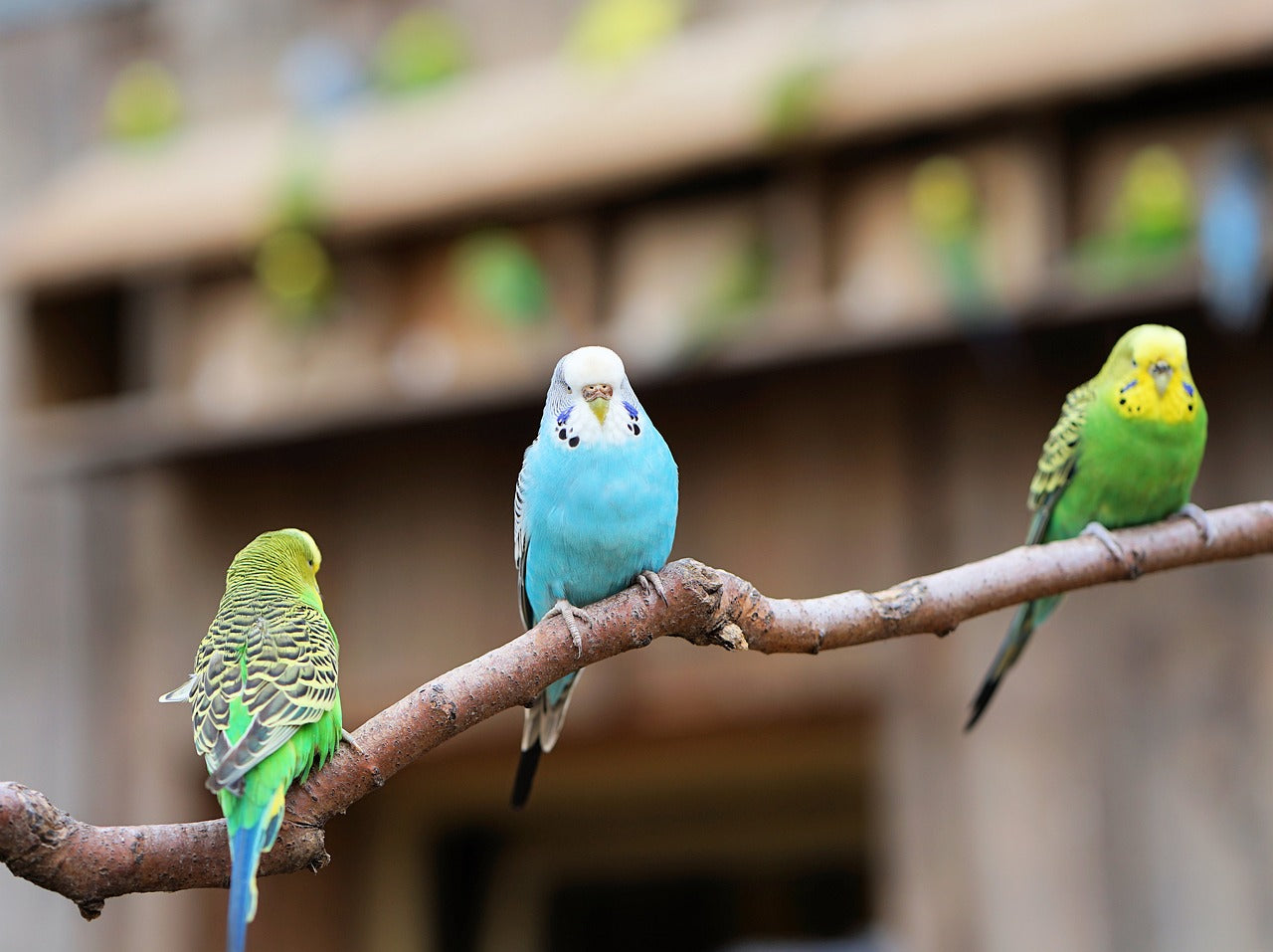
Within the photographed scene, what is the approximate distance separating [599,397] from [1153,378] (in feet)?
4.24

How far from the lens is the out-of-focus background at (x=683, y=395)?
5453mm

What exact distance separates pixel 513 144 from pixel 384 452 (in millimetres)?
1445

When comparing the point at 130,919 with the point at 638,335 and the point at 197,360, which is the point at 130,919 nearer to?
the point at 197,360

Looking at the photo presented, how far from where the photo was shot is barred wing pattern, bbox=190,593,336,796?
1943 millimetres

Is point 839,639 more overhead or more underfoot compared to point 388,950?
more overhead

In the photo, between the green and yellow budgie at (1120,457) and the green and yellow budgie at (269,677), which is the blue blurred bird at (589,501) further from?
the green and yellow budgie at (1120,457)

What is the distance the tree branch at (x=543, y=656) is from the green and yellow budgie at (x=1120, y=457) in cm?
20

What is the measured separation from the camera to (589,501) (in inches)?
92.5

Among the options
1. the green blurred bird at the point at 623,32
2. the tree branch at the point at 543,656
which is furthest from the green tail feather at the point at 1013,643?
the green blurred bird at the point at 623,32

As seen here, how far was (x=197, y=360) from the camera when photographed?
22.4 feet

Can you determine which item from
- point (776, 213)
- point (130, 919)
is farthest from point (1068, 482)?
point (130, 919)

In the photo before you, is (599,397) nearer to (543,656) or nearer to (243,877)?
(543,656)

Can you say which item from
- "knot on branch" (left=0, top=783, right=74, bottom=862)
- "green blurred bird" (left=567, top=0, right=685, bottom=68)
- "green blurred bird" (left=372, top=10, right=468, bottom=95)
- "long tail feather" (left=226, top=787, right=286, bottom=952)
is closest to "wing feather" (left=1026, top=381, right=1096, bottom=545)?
"long tail feather" (left=226, top=787, right=286, bottom=952)

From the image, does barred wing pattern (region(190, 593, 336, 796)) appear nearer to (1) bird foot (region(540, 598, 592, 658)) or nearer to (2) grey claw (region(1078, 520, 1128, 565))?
(1) bird foot (region(540, 598, 592, 658))
